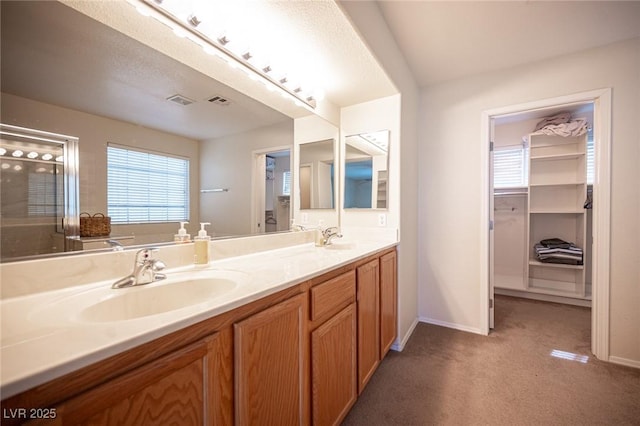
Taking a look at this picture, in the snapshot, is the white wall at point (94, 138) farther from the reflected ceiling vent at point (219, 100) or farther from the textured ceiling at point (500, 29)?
the textured ceiling at point (500, 29)

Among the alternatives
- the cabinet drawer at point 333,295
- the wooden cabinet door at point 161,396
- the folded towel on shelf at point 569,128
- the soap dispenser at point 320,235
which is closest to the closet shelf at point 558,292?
the folded towel on shelf at point 569,128

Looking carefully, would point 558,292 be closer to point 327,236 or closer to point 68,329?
point 327,236

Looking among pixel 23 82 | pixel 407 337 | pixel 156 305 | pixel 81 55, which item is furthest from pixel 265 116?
pixel 407 337

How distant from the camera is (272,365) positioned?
0.86 metres

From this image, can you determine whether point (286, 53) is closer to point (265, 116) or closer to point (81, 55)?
point (265, 116)

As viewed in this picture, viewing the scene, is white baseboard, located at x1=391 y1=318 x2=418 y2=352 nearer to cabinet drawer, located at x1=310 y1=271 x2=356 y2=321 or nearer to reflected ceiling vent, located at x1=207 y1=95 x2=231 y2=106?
cabinet drawer, located at x1=310 y1=271 x2=356 y2=321

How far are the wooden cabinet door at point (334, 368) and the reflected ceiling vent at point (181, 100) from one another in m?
1.21

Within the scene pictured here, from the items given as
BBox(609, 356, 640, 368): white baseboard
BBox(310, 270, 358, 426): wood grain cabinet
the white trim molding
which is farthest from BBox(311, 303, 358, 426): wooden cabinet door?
BBox(609, 356, 640, 368): white baseboard

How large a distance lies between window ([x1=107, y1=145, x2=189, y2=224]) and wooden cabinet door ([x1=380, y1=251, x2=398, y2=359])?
1.28 meters

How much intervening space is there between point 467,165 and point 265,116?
6.24 feet

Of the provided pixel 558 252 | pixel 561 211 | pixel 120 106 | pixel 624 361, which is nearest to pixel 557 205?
pixel 561 211

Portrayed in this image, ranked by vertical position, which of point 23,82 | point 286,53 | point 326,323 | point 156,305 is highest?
point 286,53

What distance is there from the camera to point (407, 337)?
7.36 feet

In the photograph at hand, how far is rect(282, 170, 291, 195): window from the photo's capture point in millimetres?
1833
